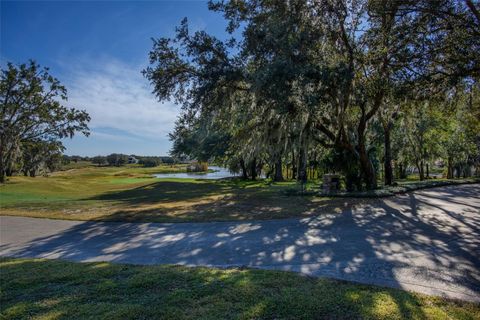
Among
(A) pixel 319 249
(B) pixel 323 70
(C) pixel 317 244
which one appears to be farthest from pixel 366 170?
(A) pixel 319 249

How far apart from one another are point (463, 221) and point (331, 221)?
293 centimetres

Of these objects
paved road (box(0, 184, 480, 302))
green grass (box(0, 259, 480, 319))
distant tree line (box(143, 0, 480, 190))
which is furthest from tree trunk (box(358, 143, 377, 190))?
green grass (box(0, 259, 480, 319))

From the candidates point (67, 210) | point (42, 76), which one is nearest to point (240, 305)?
point (67, 210)

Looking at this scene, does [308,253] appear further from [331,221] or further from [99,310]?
[99,310]

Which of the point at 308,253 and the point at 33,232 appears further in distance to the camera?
the point at 33,232

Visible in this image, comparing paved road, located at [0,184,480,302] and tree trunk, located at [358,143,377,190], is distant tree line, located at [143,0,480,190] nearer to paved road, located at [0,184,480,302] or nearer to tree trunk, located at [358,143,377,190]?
tree trunk, located at [358,143,377,190]

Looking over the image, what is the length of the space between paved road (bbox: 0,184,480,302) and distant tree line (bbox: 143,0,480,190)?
3.59 meters

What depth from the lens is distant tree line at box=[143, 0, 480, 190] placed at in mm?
7168

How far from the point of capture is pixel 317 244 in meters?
5.06

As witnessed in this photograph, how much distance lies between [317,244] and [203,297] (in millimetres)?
2684

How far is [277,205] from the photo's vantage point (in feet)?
31.0

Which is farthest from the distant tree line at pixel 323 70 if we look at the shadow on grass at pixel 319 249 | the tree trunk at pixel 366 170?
the shadow on grass at pixel 319 249

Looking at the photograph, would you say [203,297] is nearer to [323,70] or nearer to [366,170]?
[323,70]

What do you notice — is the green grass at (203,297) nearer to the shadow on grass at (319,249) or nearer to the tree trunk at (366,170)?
the shadow on grass at (319,249)
